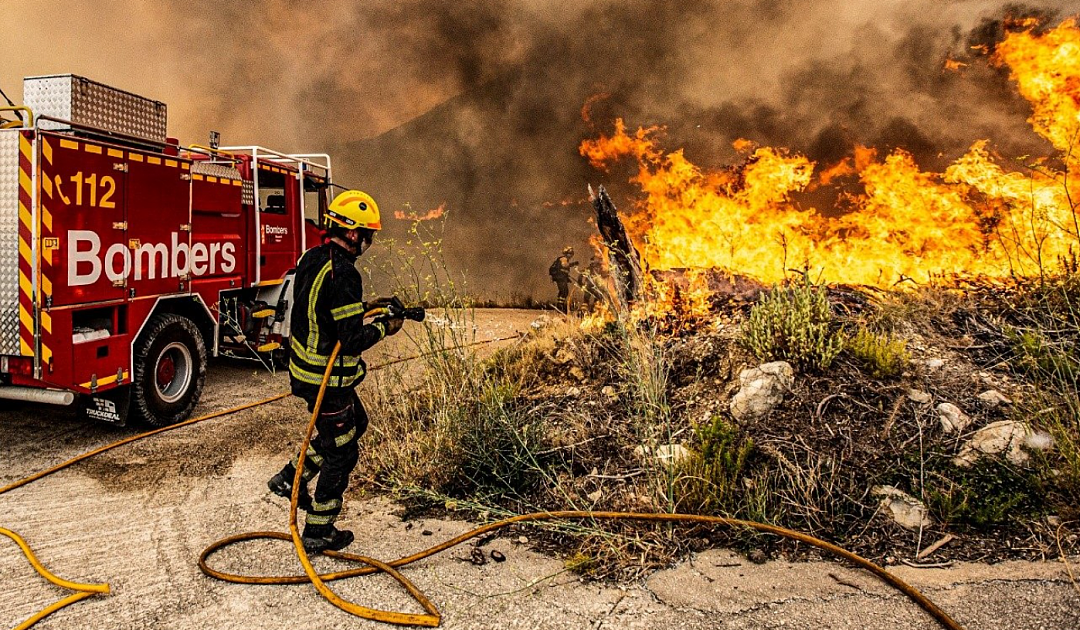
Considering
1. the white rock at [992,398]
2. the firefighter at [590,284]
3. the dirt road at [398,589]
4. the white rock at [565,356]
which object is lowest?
the dirt road at [398,589]

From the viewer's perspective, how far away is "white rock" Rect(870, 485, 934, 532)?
3.69m

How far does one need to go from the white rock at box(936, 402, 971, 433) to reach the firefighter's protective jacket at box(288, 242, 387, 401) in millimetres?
3592

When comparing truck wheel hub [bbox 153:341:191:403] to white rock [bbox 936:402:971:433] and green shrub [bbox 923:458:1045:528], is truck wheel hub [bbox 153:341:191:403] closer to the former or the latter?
green shrub [bbox 923:458:1045:528]

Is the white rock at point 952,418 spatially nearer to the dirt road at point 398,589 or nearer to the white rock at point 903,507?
the white rock at point 903,507

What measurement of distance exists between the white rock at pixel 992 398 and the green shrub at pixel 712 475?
172 centimetres

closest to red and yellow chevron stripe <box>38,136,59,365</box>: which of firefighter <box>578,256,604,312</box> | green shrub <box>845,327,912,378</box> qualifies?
firefighter <box>578,256,604,312</box>

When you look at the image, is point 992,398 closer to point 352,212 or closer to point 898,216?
point 898,216

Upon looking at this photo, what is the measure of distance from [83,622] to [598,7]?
14657 mm

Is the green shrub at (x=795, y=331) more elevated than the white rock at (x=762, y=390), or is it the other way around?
the green shrub at (x=795, y=331)

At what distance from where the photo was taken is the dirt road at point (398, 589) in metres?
3.00

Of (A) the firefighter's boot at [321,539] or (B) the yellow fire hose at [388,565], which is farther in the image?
(A) the firefighter's boot at [321,539]

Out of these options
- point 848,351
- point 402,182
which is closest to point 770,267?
point 848,351

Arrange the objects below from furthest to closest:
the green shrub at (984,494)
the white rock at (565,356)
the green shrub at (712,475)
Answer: the white rock at (565,356)
the green shrub at (712,475)
the green shrub at (984,494)

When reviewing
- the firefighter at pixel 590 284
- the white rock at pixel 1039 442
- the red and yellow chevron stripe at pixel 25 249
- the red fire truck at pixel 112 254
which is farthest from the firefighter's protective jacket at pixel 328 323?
the white rock at pixel 1039 442
